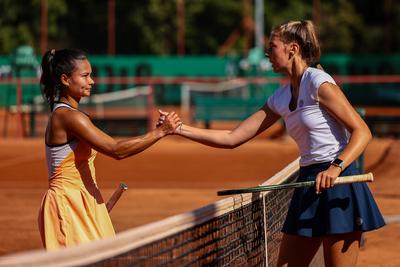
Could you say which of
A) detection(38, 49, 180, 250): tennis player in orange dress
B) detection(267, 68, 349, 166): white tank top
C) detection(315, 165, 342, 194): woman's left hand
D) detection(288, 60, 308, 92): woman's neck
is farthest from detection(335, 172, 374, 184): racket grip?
detection(38, 49, 180, 250): tennis player in orange dress

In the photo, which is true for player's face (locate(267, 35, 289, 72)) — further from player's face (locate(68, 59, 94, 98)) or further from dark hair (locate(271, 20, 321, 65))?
player's face (locate(68, 59, 94, 98))

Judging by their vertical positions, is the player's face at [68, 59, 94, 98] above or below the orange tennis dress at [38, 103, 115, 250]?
above

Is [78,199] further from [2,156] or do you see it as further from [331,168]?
[2,156]

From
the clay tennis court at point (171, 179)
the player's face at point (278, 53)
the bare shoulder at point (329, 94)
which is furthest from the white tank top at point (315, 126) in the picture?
the clay tennis court at point (171, 179)

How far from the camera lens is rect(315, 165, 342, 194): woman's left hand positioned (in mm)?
5551

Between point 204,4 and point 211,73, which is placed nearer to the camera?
point 211,73

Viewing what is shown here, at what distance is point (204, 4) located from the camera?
4678 cm

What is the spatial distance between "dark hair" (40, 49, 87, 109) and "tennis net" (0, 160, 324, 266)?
0.90 meters

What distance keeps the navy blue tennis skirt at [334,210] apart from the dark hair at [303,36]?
0.60 metres

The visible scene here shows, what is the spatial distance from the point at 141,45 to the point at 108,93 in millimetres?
12092

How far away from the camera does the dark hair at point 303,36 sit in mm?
5883

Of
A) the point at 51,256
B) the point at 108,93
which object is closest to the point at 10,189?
the point at 51,256

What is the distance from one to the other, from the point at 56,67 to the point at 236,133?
119 cm

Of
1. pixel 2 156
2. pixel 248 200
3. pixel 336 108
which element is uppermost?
pixel 336 108
